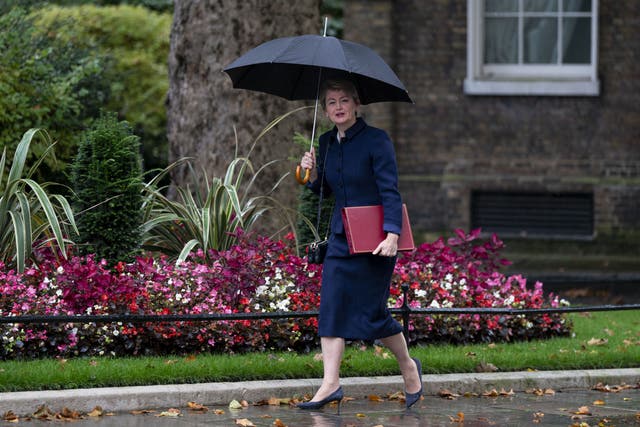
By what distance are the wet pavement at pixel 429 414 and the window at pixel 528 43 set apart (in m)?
9.37

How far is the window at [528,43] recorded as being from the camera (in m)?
17.1

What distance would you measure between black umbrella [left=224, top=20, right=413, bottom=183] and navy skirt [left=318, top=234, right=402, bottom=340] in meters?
0.55

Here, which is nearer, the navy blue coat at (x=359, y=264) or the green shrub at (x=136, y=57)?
the navy blue coat at (x=359, y=264)

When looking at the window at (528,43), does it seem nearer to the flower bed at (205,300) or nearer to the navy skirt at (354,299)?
the flower bed at (205,300)

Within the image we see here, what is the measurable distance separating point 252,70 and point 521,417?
2585mm

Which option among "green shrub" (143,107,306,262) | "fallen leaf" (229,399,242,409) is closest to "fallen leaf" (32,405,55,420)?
"fallen leaf" (229,399,242,409)

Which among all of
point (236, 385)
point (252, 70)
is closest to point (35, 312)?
point (236, 385)

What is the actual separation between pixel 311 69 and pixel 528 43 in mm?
9699

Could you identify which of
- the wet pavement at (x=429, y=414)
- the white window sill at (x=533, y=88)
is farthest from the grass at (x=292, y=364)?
the white window sill at (x=533, y=88)

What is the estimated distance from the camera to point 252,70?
816 centimetres

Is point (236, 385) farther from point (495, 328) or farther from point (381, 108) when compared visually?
point (381, 108)

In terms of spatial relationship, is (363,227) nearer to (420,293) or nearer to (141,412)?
(141,412)

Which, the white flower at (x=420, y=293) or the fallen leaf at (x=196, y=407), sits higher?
the white flower at (x=420, y=293)

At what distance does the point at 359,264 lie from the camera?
7.34 metres
